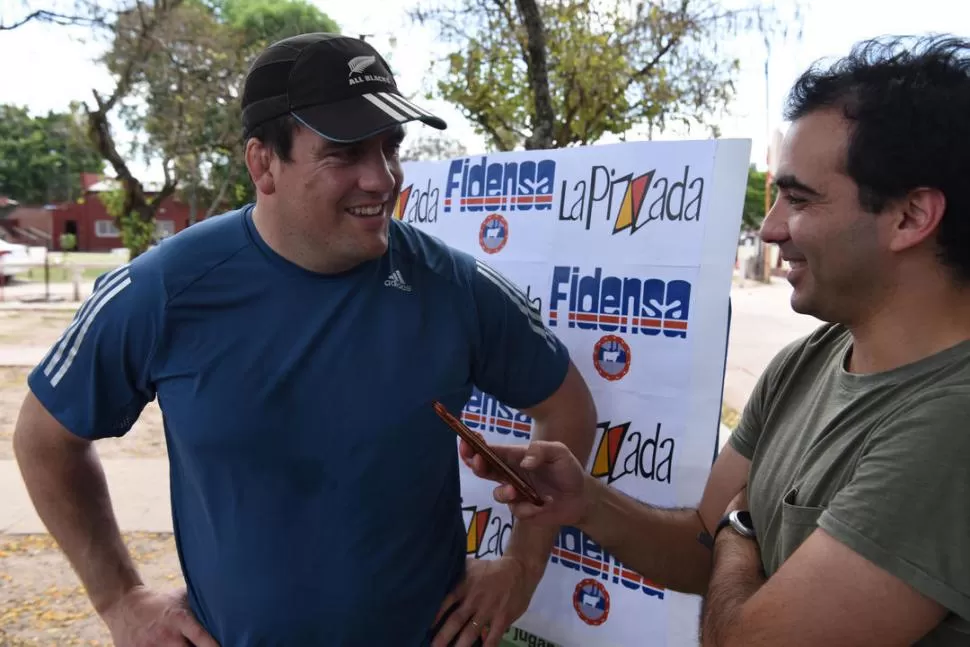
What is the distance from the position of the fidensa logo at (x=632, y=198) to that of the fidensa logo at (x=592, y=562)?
912 millimetres

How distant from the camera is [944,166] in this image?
123cm

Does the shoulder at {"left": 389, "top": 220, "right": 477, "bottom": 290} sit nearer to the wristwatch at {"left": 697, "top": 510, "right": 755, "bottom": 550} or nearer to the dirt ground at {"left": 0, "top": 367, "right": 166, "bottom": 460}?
the wristwatch at {"left": 697, "top": 510, "right": 755, "bottom": 550}

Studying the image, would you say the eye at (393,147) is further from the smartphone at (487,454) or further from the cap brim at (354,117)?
the smartphone at (487,454)

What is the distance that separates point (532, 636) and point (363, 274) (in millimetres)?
1390

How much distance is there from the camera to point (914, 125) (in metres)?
1.24

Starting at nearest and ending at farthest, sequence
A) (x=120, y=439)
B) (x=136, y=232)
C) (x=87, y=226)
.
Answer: (x=120, y=439) → (x=136, y=232) → (x=87, y=226)

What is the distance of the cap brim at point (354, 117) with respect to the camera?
1699mm

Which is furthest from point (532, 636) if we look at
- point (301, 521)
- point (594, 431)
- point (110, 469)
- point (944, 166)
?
point (110, 469)

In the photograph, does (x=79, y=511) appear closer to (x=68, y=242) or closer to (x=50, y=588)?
(x=50, y=588)

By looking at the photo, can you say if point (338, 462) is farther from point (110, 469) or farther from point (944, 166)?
point (110, 469)

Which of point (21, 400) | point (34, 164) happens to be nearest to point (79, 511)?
point (21, 400)

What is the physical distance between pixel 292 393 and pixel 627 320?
1.05 meters

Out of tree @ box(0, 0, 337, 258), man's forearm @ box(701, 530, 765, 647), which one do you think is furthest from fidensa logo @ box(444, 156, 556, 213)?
tree @ box(0, 0, 337, 258)

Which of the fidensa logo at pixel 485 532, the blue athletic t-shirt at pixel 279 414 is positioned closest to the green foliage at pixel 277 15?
the fidensa logo at pixel 485 532
